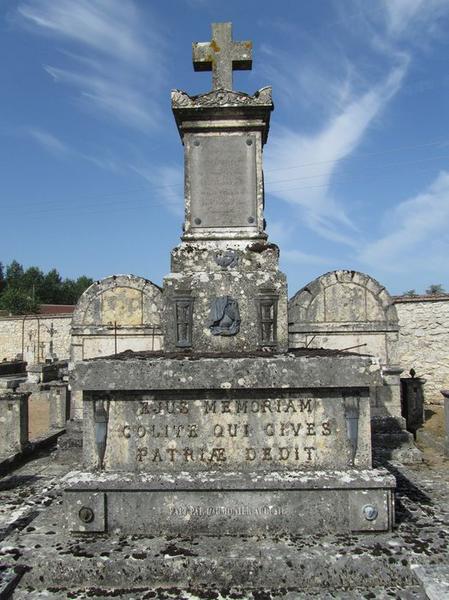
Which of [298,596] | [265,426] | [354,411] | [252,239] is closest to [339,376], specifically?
[354,411]

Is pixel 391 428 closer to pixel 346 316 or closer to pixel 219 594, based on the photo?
pixel 346 316

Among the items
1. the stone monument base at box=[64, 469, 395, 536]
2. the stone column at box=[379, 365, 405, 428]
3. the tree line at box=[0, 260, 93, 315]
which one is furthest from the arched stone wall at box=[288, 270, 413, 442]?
the tree line at box=[0, 260, 93, 315]

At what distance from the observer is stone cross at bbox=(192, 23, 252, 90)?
567 centimetres

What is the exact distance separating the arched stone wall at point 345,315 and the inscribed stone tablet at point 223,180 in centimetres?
410

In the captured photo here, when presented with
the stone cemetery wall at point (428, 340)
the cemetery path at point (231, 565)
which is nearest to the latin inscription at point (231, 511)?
the cemetery path at point (231, 565)

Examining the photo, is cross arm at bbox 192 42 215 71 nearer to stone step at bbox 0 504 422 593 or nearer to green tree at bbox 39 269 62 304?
stone step at bbox 0 504 422 593

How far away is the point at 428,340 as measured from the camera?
15578 mm

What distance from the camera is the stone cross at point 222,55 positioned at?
5.67 metres

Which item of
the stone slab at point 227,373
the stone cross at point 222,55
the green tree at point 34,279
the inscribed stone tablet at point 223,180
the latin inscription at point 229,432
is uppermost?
the green tree at point 34,279

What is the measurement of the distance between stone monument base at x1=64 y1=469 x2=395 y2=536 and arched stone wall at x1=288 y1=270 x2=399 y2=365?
5.27 metres

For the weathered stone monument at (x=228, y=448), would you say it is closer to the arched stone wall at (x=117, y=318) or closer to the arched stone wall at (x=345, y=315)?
the arched stone wall at (x=117, y=318)

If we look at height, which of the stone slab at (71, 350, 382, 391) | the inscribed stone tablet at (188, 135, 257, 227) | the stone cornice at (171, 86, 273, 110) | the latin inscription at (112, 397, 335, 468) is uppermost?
the stone cornice at (171, 86, 273, 110)

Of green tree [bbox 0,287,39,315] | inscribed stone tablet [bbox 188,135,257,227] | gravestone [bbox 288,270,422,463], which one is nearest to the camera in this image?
inscribed stone tablet [bbox 188,135,257,227]

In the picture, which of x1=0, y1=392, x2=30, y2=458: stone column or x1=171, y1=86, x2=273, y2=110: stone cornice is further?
x1=0, y1=392, x2=30, y2=458: stone column
